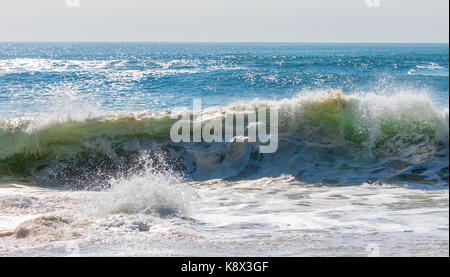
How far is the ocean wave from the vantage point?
27.1 feet

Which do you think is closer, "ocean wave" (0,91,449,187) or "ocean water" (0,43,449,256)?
"ocean water" (0,43,449,256)

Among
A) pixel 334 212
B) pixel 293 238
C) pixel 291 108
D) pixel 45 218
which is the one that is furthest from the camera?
pixel 291 108

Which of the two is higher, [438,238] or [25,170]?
[438,238]

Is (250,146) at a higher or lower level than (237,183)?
higher

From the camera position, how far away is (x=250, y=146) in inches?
364

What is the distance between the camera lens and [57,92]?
68.9 ft

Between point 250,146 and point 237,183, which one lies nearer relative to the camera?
point 237,183

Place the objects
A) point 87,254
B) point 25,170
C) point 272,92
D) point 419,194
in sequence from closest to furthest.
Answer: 1. point 87,254
2. point 419,194
3. point 25,170
4. point 272,92

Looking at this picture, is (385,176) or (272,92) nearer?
(385,176)

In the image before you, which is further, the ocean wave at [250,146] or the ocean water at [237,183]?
the ocean wave at [250,146]

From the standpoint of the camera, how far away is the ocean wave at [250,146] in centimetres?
827

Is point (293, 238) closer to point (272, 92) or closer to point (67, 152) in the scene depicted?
point (67, 152)

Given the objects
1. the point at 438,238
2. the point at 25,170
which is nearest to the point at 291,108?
the point at 25,170

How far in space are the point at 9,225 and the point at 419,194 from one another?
4.82 metres
